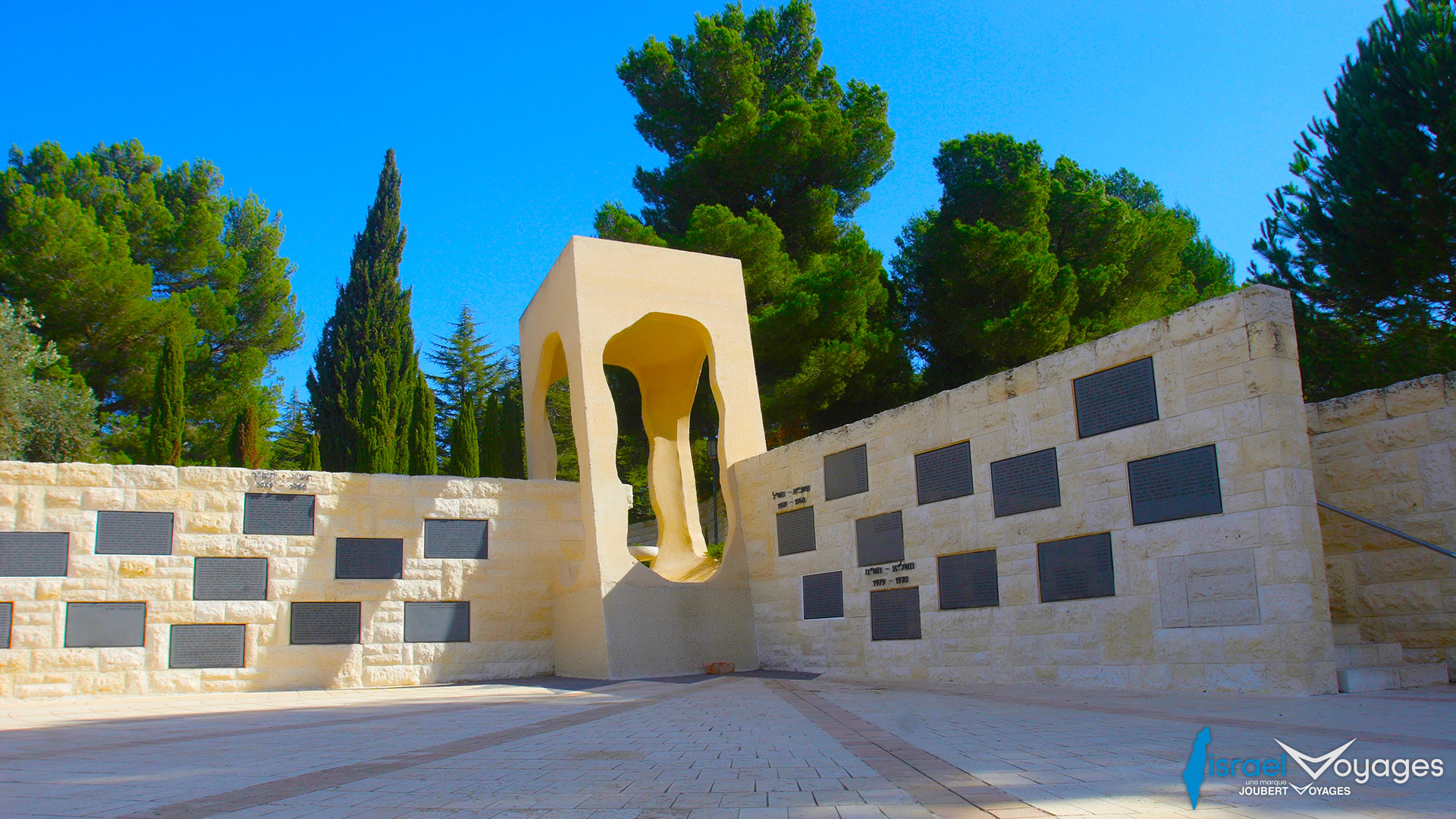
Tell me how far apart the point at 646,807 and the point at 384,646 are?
9.99 m

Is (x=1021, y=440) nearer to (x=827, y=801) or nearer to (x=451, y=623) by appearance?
(x=827, y=801)

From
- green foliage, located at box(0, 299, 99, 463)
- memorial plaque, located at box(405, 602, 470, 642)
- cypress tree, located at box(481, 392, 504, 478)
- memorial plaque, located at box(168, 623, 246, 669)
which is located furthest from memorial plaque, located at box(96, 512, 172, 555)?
cypress tree, located at box(481, 392, 504, 478)

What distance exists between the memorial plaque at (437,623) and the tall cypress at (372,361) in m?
9.92

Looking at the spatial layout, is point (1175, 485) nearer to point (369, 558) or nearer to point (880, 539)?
point (880, 539)

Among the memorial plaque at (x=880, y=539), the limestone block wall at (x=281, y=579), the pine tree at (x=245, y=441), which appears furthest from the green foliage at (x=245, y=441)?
the memorial plaque at (x=880, y=539)

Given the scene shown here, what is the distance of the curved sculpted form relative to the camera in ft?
40.5

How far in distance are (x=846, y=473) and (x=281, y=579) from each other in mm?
7545

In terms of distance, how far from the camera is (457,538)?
43.2 feet

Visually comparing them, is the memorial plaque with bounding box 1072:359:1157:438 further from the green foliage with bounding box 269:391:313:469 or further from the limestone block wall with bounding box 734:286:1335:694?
the green foliage with bounding box 269:391:313:469

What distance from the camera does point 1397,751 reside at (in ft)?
14.2

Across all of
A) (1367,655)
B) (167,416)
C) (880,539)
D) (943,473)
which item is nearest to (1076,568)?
(943,473)

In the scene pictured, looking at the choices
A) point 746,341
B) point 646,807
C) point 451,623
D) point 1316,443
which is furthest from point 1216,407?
point 451,623

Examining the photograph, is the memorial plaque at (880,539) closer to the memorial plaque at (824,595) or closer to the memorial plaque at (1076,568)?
the memorial plaque at (824,595)

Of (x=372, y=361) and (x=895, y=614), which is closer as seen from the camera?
(x=895, y=614)
